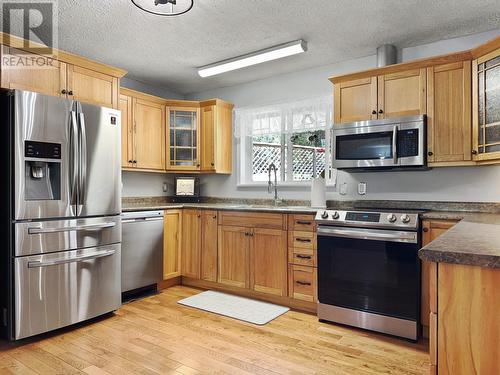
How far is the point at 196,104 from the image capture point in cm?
449

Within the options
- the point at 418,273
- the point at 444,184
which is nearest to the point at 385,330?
the point at 418,273

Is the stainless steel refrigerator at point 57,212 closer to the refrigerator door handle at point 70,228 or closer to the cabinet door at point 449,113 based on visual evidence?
the refrigerator door handle at point 70,228

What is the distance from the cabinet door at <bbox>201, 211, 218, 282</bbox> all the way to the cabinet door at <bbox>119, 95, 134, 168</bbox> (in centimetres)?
105

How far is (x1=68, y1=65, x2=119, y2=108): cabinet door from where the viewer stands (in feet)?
9.86

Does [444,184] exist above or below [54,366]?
above

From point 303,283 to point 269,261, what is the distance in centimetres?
40

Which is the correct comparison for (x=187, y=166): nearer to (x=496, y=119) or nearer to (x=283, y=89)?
(x=283, y=89)

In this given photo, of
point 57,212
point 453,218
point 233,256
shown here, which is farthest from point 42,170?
point 453,218

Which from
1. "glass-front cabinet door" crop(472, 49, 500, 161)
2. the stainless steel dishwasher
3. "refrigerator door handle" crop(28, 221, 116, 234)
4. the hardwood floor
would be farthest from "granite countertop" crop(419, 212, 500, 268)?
the stainless steel dishwasher

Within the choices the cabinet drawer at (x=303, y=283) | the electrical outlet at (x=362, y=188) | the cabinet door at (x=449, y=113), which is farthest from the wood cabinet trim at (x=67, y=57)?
the cabinet door at (x=449, y=113)

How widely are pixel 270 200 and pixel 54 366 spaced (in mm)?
2680

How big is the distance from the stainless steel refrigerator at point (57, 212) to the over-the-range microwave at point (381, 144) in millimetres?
2069

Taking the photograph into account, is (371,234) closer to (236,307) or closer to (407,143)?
(407,143)

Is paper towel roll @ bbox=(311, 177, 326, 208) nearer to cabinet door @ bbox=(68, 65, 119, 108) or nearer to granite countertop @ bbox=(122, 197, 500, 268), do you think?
granite countertop @ bbox=(122, 197, 500, 268)
